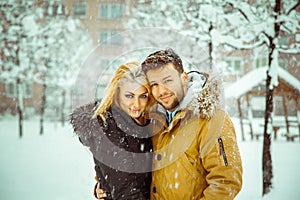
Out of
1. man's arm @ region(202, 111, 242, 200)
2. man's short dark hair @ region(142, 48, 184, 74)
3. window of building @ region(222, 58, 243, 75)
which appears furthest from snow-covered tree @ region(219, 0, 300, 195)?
man's arm @ region(202, 111, 242, 200)

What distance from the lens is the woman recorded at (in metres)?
2.24

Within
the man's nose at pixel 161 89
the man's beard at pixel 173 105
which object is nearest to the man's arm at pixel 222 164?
the man's beard at pixel 173 105

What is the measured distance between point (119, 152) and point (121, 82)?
574mm

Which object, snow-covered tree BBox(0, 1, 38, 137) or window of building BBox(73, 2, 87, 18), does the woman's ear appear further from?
window of building BBox(73, 2, 87, 18)

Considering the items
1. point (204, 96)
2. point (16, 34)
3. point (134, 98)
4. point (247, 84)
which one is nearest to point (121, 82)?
point (134, 98)

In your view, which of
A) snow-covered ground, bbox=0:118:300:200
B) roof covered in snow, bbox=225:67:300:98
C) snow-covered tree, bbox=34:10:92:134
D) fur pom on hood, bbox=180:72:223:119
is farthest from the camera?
snow-covered tree, bbox=34:10:92:134

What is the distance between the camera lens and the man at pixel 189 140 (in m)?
1.93

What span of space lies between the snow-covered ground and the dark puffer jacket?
121cm

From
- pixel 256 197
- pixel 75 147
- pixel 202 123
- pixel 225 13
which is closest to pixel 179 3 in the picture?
pixel 225 13

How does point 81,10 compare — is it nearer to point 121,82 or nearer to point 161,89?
point 121,82

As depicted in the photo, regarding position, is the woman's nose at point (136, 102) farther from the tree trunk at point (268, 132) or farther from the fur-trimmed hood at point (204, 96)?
the tree trunk at point (268, 132)

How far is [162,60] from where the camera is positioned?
222 centimetres

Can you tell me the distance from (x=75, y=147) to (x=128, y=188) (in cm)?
723

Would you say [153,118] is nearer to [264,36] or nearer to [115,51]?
[264,36]
